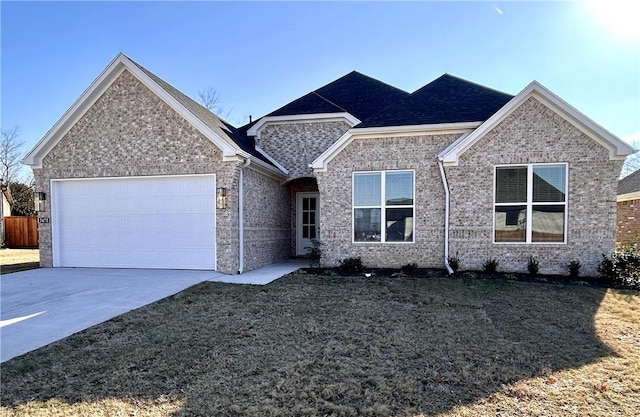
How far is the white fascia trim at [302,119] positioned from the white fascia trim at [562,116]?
502 centimetres

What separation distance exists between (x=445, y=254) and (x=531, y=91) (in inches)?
199

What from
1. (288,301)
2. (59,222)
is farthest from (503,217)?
(59,222)

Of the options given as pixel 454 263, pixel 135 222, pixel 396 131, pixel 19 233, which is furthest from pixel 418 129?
pixel 19 233

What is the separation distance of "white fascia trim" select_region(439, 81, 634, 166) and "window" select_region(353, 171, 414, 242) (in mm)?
2049

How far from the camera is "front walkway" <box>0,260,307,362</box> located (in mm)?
5286

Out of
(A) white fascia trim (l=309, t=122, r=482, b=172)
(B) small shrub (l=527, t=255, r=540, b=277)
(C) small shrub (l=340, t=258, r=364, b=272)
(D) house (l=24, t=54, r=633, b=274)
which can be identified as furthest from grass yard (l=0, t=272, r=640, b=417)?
(A) white fascia trim (l=309, t=122, r=482, b=172)

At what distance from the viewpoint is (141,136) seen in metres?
10.5

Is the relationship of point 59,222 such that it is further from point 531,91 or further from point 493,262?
point 531,91

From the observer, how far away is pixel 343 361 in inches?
164

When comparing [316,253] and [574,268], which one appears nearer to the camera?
[574,268]

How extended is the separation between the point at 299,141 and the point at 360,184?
4.21 m

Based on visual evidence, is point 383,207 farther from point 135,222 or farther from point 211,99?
point 211,99

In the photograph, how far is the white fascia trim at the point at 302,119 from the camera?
13375 mm

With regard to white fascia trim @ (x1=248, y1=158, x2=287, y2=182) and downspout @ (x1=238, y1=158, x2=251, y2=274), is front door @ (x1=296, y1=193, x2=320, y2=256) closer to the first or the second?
white fascia trim @ (x1=248, y1=158, x2=287, y2=182)
